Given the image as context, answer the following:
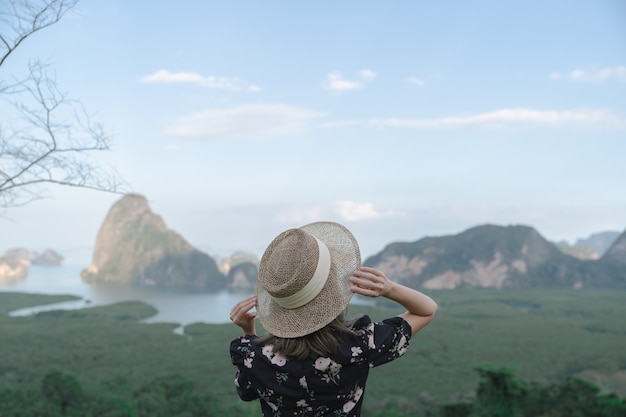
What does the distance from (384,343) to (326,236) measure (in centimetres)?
23

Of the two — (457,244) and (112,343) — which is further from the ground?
(457,244)

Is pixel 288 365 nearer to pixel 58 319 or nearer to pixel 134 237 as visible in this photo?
pixel 58 319

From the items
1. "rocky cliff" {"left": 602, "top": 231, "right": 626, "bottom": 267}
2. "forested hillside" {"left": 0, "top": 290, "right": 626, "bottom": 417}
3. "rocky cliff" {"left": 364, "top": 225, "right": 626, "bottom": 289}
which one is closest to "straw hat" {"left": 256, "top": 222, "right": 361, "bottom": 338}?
"forested hillside" {"left": 0, "top": 290, "right": 626, "bottom": 417}

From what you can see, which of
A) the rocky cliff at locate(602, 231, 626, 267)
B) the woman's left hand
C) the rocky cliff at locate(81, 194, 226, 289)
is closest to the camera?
the woman's left hand

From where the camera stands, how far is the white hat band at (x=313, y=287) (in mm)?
906

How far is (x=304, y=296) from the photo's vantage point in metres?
0.91

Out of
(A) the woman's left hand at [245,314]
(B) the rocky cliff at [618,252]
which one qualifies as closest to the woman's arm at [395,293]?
(A) the woman's left hand at [245,314]

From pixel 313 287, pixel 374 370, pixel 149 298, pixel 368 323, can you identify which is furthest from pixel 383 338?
pixel 149 298

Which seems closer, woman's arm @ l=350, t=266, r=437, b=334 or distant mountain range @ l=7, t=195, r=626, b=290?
woman's arm @ l=350, t=266, r=437, b=334

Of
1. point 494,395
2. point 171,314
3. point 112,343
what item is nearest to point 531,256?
point 171,314

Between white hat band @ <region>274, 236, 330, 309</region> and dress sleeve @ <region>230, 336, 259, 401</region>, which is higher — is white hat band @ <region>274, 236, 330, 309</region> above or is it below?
above

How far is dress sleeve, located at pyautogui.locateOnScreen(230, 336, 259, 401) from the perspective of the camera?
39.1 inches

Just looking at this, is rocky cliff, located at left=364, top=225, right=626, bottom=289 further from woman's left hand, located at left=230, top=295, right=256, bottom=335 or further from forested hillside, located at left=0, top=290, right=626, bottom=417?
woman's left hand, located at left=230, top=295, right=256, bottom=335

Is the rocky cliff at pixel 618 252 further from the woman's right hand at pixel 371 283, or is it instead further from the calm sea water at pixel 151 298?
the woman's right hand at pixel 371 283
